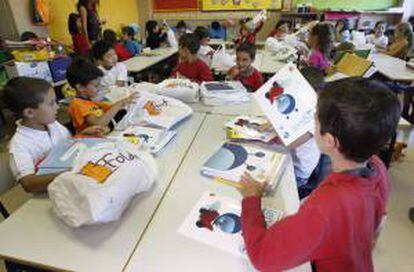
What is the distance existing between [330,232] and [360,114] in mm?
286

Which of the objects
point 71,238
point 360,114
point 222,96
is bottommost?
point 71,238

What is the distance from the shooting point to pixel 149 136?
1.51 meters

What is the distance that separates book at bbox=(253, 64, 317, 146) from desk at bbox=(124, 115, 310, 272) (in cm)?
14

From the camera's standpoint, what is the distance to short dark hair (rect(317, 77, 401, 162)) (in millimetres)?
692

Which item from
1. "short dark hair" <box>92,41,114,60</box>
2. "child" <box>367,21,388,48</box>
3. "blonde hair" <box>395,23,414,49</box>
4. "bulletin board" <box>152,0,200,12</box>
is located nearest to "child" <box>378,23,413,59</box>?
"blonde hair" <box>395,23,414,49</box>

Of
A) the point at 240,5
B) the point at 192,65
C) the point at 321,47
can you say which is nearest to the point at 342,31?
the point at 240,5

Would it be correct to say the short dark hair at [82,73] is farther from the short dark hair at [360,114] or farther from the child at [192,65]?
the short dark hair at [360,114]

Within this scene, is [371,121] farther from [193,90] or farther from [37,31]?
[37,31]

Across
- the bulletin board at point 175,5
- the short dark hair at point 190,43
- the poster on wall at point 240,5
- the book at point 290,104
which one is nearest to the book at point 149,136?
the book at point 290,104

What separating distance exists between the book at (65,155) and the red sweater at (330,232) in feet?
2.40

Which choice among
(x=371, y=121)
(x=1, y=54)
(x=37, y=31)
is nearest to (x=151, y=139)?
(x=371, y=121)

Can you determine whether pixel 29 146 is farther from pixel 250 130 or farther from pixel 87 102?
pixel 250 130

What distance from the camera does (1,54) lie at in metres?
3.69

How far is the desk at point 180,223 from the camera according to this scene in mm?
844
